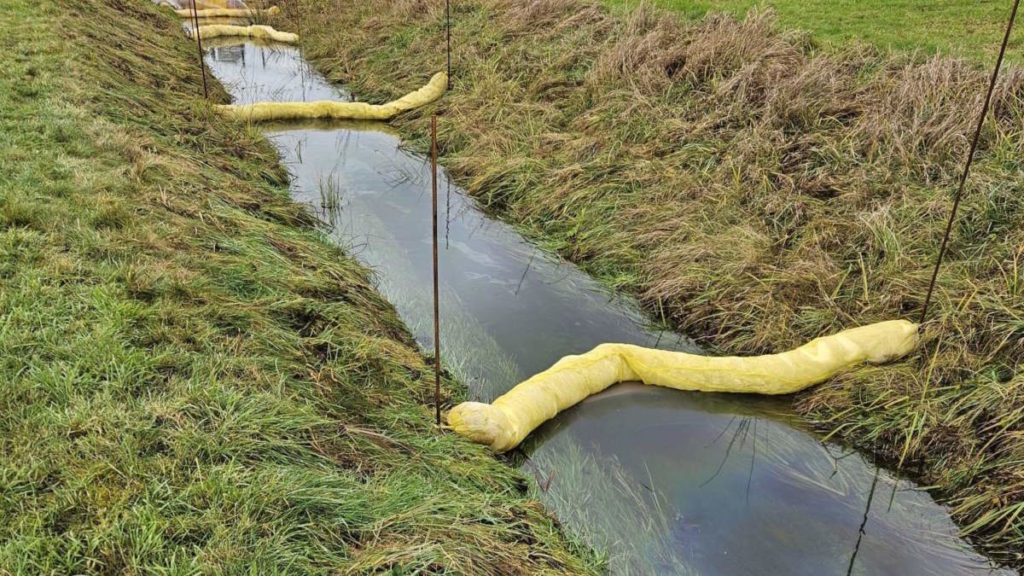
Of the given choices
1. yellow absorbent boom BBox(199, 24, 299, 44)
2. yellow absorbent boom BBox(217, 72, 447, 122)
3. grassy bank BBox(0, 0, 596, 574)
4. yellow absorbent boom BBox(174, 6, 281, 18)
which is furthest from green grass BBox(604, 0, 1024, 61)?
yellow absorbent boom BBox(174, 6, 281, 18)

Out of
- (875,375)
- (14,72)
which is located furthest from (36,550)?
(14,72)

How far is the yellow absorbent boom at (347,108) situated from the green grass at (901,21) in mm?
3592

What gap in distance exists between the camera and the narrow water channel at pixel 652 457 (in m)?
3.26

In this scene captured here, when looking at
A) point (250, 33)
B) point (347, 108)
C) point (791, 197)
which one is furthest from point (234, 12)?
point (791, 197)

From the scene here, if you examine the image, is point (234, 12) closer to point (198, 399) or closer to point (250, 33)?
point (250, 33)

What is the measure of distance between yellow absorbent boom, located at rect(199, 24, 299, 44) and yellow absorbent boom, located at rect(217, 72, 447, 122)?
19.6ft

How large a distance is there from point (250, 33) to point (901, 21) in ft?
41.3

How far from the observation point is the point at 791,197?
5.66m

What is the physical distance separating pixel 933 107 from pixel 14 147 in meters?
7.11

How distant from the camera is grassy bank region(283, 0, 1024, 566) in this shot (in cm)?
385

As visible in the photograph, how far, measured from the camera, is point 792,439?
13.2ft

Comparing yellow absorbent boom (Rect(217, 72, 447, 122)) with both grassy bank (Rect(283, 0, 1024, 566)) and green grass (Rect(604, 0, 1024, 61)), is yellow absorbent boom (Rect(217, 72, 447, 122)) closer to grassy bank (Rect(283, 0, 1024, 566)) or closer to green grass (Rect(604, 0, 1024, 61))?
grassy bank (Rect(283, 0, 1024, 566))

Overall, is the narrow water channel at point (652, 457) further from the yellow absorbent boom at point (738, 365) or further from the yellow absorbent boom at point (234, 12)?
the yellow absorbent boom at point (234, 12)

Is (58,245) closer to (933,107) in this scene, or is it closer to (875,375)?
(875,375)
